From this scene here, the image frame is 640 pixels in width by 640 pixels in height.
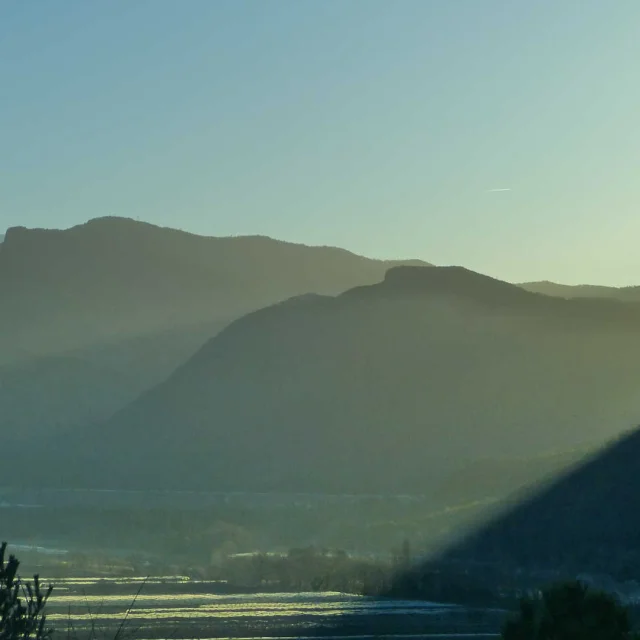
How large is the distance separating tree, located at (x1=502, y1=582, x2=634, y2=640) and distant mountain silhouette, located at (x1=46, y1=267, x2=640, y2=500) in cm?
10462

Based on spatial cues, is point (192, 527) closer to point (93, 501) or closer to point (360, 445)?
point (93, 501)

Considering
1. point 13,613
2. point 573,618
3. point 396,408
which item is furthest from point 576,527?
point 396,408

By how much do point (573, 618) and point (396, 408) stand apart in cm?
14433

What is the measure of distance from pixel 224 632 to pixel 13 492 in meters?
125

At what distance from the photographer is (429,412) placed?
16438 cm

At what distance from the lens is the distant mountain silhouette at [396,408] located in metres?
153

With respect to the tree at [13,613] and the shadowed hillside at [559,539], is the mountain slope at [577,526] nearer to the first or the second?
the shadowed hillside at [559,539]

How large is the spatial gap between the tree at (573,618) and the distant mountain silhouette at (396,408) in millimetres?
104625

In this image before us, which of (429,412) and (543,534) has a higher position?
(429,412)

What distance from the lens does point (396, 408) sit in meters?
169

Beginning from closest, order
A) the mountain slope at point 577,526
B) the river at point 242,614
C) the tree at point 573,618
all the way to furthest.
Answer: the tree at point 573,618, the river at point 242,614, the mountain slope at point 577,526

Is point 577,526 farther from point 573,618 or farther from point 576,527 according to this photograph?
point 573,618

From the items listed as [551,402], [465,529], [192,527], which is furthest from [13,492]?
[465,529]

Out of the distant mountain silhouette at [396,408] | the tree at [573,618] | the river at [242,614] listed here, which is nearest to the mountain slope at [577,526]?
the river at [242,614]
